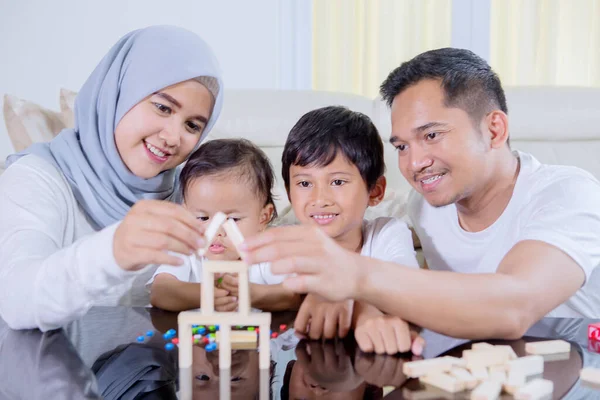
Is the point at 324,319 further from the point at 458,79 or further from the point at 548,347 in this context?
the point at 458,79

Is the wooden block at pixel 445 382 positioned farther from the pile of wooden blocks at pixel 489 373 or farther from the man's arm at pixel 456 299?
the man's arm at pixel 456 299

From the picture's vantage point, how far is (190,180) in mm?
1709

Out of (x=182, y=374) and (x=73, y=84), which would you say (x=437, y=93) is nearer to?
(x=182, y=374)

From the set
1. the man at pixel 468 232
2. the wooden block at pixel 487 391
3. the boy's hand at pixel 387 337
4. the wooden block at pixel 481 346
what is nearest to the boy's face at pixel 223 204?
the man at pixel 468 232

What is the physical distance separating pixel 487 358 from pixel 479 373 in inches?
1.7

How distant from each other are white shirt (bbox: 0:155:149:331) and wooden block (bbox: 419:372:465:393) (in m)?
0.46

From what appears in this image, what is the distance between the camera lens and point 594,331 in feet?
3.44

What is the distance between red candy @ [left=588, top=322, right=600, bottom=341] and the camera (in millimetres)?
1045

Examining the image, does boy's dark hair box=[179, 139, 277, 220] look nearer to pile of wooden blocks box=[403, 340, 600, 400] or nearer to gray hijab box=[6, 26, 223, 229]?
gray hijab box=[6, 26, 223, 229]

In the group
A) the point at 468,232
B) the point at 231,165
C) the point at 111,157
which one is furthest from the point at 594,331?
the point at 111,157

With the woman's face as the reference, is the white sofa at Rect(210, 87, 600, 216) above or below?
below

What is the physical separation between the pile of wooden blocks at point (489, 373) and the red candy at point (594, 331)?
11 cm

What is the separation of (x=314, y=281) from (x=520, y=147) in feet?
7.93

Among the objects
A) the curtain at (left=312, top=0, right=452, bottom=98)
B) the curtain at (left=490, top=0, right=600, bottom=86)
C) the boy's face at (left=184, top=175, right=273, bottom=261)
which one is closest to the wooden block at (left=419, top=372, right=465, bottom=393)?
the boy's face at (left=184, top=175, right=273, bottom=261)
